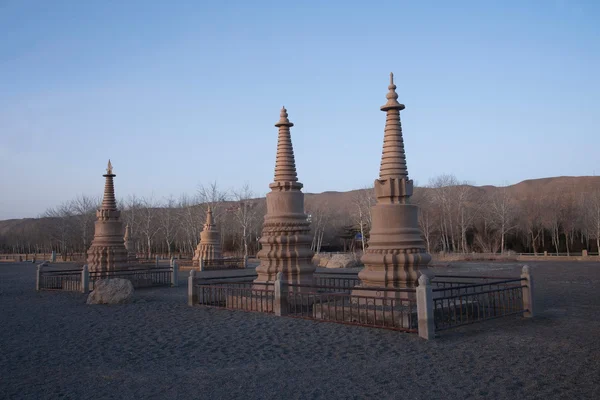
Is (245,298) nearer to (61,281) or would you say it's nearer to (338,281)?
(338,281)

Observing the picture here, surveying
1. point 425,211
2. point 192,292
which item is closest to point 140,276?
Result: point 192,292

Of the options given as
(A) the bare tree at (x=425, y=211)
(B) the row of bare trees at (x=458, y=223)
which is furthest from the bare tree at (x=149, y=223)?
(A) the bare tree at (x=425, y=211)

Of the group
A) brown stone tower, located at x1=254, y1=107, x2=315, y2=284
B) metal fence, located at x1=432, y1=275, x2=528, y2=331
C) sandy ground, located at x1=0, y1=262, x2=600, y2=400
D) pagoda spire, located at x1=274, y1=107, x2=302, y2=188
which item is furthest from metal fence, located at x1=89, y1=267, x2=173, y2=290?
metal fence, located at x1=432, y1=275, x2=528, y2=331

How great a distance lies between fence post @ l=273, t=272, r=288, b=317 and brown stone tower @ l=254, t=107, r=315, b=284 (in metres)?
2.69

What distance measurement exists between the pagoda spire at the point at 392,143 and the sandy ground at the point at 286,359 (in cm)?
483

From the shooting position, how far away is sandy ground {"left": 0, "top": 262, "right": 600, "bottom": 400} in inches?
297

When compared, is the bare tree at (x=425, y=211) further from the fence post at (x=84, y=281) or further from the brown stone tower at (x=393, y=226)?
the brown stone tower at (x=393, y=226)

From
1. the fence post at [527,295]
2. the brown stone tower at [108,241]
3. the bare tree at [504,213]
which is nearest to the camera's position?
the fence post at [527,295]

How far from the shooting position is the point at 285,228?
1786cm

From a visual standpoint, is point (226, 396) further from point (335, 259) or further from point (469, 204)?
point (469, 204)

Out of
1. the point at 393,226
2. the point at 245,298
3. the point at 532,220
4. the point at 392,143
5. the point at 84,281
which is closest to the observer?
the point at 393,226

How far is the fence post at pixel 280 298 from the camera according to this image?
578 inches

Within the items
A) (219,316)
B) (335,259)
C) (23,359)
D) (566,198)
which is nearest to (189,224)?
(335,259)

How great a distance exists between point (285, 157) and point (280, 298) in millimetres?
5699
